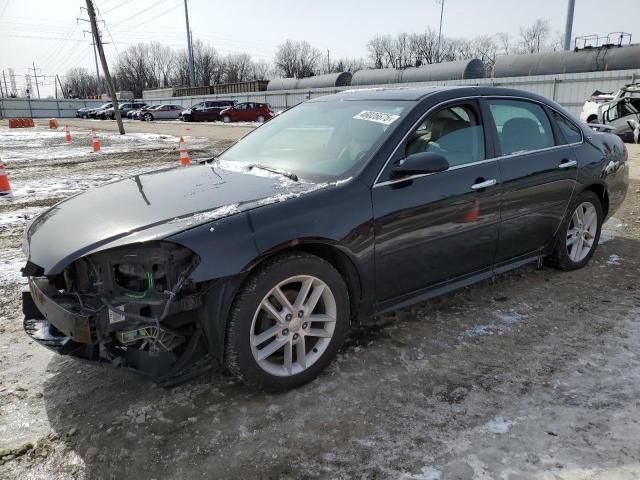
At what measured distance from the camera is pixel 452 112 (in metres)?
3.60

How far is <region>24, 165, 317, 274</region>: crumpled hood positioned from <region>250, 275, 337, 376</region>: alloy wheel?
525 mm

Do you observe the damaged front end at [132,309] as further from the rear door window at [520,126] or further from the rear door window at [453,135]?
the rear door window at [520,126]

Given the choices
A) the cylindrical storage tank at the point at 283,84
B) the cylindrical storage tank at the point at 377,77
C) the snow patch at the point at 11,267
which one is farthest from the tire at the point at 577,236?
the cylindrical storage tank at the point at 283,84

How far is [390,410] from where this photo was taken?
8.77 feet

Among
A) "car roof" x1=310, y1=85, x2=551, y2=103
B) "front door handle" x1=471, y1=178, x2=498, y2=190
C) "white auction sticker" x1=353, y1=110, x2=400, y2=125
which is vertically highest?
"car roof" x1=310, y1=85, x2=551, y2=103

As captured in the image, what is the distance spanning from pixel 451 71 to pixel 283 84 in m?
19.2

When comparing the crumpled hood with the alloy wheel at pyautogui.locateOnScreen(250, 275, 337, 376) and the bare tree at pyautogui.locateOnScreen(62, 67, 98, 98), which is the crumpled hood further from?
the bare tree at pyautogui.locateOnScreen(62, 67, 98, 98)

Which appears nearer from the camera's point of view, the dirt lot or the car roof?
the dirt lot

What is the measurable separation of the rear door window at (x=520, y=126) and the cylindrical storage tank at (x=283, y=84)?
44.5 meters

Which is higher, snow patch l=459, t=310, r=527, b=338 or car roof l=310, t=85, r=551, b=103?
car roof l=310, t=85, r=551, b=103

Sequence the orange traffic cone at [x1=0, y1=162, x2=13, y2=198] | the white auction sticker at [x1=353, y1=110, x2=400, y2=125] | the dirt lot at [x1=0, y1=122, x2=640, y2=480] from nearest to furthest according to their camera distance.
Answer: the dirt lot at [x1=0, y1=122, x2=640, y2=480]
the white auction sticker at [x1=353, y1=110, x2=400, y2=125]
the orange traffic cone at [x1=0, y1=162, x2=13, y2=198]

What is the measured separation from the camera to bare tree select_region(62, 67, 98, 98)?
121444 mm

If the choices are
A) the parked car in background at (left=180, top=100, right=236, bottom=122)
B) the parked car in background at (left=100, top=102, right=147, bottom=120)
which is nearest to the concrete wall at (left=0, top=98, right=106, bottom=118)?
the parked car in background at (left=100, top=102, right=147, bottom=120)

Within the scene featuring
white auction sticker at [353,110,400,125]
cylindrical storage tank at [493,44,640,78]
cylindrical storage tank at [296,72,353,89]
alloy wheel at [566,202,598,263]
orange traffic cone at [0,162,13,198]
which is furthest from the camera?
cylindrical storage tank at [296,72,353,89]
